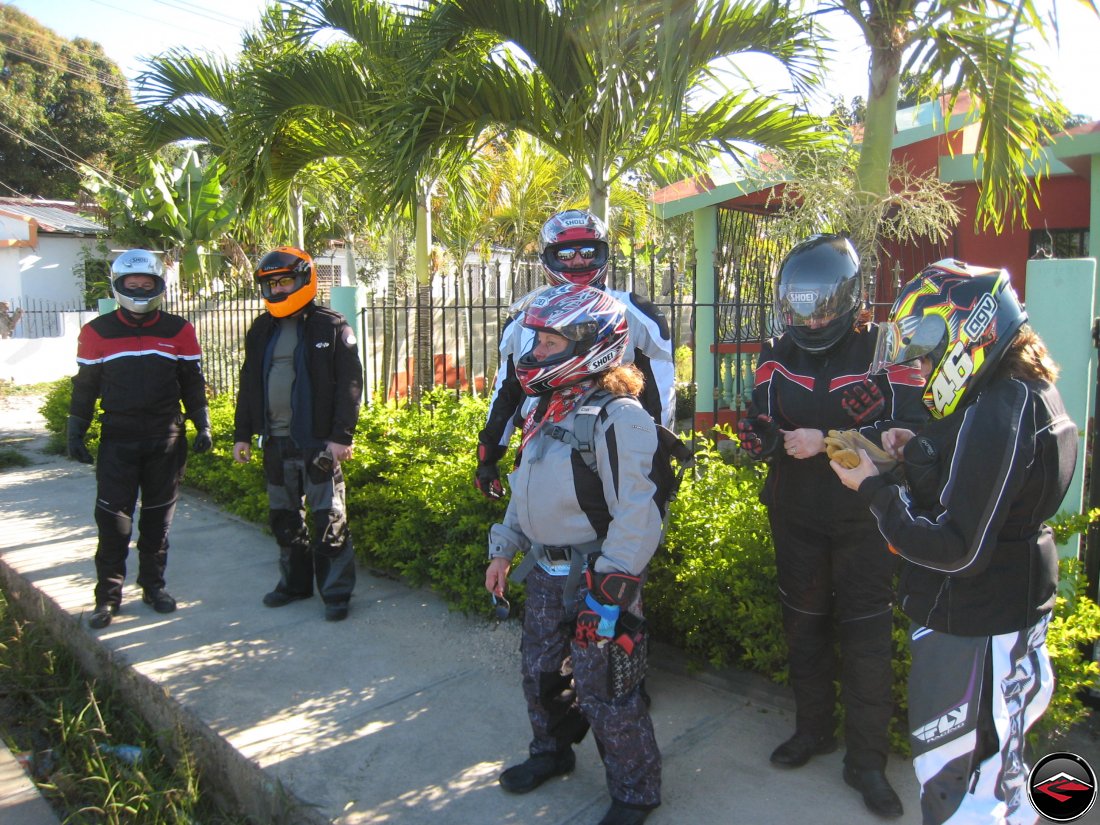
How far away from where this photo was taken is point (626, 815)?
8.92ft

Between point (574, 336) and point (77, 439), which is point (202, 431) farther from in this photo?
point (574, 336)

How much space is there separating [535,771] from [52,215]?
30783 mm

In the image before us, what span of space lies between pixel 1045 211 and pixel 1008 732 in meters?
9.42

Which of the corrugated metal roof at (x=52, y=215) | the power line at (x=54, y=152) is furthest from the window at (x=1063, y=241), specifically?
the power line at (x=54, y=152)

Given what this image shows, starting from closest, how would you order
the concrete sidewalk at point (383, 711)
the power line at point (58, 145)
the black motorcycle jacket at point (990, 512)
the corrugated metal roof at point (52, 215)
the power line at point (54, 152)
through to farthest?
the black motorcycle jacket at point (990, 512), the concrete sidewalk at point (383, 711), the corrugated metal roof at point (52, 215), the power line at point (58, 145), the power line at point (54, 152)

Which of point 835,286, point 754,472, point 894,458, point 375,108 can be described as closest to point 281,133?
point 375,108

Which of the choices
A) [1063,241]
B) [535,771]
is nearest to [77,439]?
[535,771]

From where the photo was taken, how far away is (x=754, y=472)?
172 inches

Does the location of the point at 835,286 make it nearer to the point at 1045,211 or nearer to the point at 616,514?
the point at 616,514

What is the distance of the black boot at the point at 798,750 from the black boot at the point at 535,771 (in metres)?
0.77

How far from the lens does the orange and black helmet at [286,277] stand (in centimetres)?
445

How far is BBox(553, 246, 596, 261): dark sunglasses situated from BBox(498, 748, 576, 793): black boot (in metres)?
1.97

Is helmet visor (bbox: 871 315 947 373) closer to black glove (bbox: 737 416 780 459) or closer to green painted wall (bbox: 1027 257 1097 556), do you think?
black glove (bbox: 737 416 780 459)

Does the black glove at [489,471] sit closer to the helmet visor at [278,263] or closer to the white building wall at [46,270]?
the helmet visor at [278,263]
